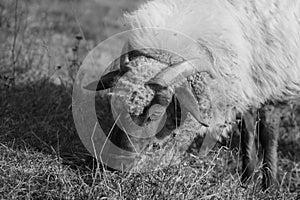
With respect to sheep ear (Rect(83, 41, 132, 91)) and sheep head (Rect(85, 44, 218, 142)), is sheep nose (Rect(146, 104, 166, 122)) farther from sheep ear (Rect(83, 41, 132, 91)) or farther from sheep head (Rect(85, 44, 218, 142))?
sheep ear (Rect(83, 41, 132, 91))

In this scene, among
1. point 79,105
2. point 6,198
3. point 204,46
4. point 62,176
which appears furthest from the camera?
point 79,105

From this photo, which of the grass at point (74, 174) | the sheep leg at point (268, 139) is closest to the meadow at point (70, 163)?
the grass at point (74, 174)

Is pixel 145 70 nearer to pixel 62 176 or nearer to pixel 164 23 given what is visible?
pixel 164 23

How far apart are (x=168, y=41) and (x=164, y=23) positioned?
14 cm

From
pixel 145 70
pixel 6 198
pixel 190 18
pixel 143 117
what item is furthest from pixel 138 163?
pixel 190 18

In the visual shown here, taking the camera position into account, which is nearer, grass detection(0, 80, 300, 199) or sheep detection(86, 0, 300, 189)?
grass detection(0, 80, 300, 199)

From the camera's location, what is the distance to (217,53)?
3836 millimetres

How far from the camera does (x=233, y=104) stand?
406 cm

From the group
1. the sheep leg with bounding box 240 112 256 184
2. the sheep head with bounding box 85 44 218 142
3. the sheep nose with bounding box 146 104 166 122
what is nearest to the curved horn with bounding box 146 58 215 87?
the sheep head with bounding box 85 44 218 142

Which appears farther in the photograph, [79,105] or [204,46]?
[79,105]

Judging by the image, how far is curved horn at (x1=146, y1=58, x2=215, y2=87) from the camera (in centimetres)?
341

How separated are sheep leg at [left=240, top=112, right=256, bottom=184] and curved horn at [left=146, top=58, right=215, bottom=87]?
666 mm

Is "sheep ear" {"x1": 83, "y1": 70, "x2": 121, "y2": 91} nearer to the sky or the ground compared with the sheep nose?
nearer to the sky

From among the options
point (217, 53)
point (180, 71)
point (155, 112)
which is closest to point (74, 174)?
point (155, 112)
